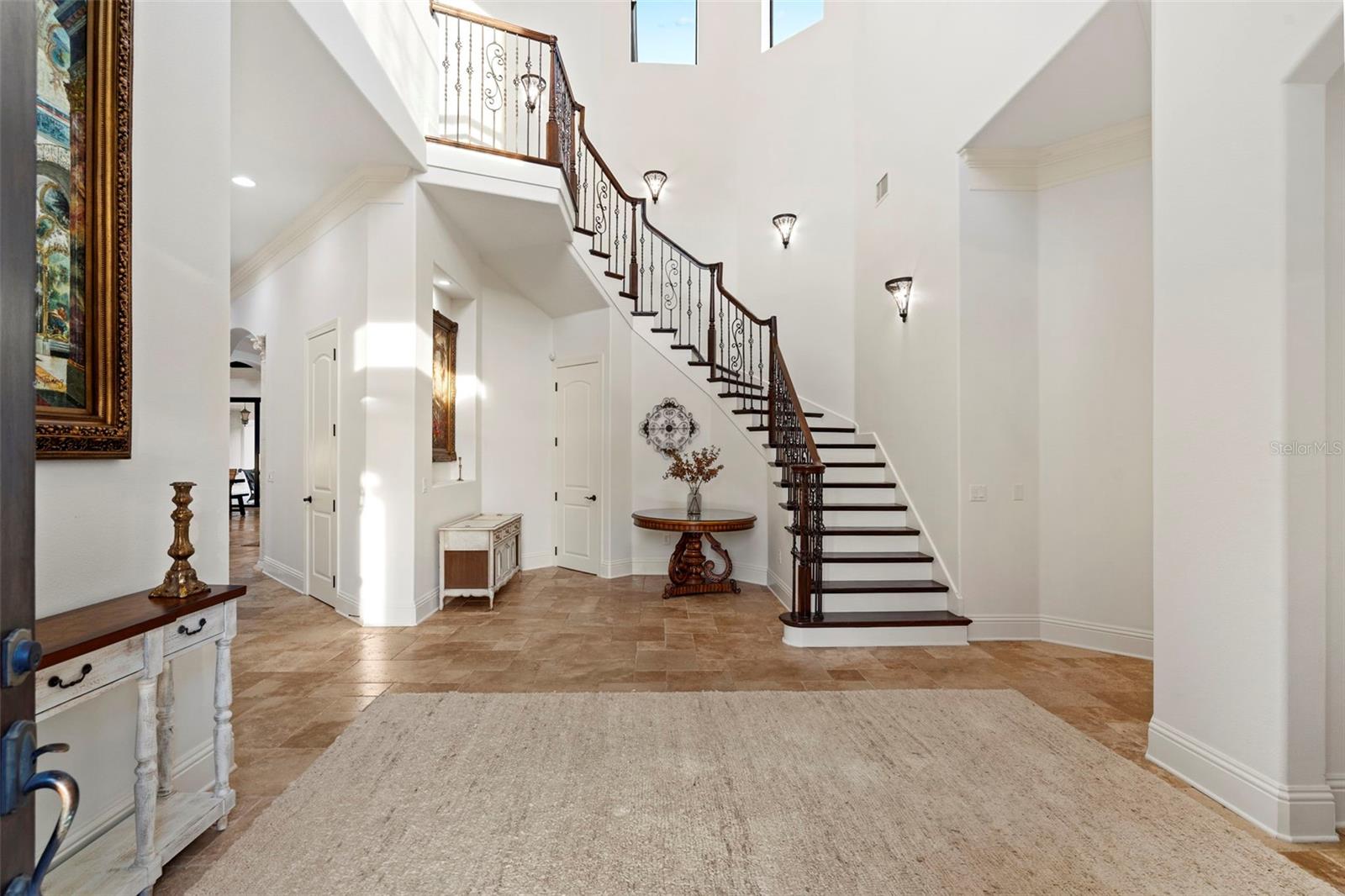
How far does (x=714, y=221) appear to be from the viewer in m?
7.72

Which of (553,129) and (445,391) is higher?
(553,129)

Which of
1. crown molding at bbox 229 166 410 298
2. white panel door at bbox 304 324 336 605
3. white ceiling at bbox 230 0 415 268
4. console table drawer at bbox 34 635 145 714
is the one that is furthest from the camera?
white panel door at bbox 304 324 336 605

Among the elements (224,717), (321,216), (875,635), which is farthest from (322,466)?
(875,635)

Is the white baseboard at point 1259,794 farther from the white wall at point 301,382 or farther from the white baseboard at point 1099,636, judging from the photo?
the white wall at point 301,382

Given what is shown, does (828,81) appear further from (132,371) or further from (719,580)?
(132,371)

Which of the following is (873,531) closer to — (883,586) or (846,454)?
(883,586)

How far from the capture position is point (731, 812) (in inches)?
89.5

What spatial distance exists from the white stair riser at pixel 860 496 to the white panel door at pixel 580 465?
2.41 meters

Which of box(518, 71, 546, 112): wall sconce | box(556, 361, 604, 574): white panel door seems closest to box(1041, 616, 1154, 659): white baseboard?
box(556, 361, 604, 574): white panel door

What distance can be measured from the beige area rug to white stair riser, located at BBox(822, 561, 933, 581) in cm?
173

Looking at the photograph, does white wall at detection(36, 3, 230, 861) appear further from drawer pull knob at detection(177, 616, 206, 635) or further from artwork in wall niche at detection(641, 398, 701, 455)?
artwork in wall niche at detection(641, 398, 701, 455)

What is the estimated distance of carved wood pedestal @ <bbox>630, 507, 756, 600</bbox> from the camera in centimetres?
557

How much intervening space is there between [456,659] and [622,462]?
300 centimetres

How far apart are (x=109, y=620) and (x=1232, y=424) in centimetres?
389
